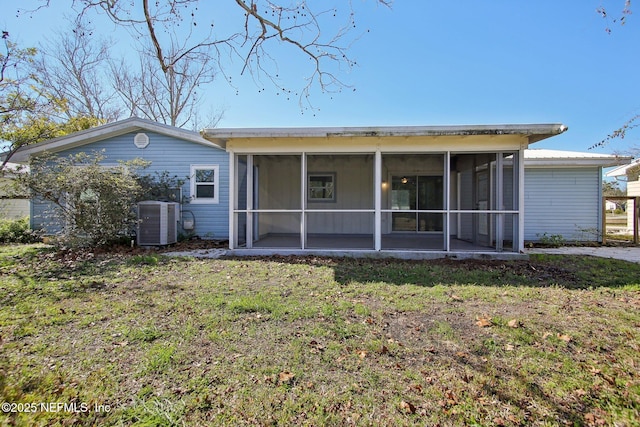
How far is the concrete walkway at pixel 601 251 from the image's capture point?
7.49 meters

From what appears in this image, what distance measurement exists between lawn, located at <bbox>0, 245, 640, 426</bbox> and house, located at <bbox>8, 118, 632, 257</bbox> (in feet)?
9.99

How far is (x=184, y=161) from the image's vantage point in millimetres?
10102

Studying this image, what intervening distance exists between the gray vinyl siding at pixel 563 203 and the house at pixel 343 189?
0.10 feet

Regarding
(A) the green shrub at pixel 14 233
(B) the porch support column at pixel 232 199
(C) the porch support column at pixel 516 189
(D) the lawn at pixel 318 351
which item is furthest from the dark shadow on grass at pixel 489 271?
(A) the green shrub at pixel 14 233

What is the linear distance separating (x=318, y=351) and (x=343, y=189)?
330 inches

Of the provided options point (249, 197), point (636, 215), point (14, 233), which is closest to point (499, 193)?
point (249, 197)

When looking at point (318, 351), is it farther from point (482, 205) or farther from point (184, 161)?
point (184, 161)

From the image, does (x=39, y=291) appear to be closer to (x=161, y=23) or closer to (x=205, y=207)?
(x=161, y=23)

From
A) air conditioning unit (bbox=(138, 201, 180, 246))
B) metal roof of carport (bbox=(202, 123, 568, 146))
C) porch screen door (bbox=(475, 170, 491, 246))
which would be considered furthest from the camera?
air conditioning unit (bbox=(138, 201, 180, 246))

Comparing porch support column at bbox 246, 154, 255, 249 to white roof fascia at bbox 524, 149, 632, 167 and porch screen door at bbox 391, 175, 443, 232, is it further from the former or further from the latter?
→ white roof fascia at bbox 524, 149, 632, 167

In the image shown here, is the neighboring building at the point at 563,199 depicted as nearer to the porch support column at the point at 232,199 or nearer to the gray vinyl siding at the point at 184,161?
the porch support column at the point at 232,199

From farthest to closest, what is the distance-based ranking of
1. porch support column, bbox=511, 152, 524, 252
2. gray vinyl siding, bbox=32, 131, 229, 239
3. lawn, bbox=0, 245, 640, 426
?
gray vinyl siding, bbox=32, 131, 229, 239 < porch support column, bbox=511, 152, 524, 252 < lawn, bbox=0, 245, 640, 426

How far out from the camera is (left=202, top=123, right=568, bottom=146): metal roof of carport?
639 centimetres

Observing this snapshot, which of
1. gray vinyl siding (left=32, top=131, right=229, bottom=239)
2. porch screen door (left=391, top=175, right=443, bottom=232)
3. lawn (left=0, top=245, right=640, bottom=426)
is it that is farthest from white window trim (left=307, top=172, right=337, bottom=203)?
lawn (left=0, top=245, right=640, bottom=426)
